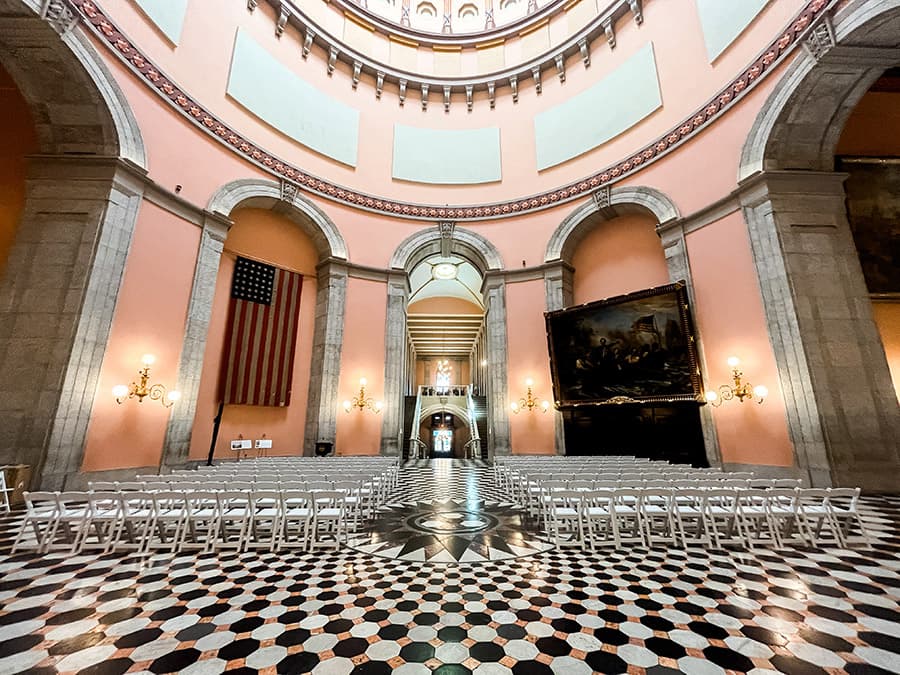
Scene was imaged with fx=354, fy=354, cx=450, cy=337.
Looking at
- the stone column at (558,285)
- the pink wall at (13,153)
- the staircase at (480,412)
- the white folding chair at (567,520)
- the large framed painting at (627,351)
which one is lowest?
the white folding chair at (567,520)

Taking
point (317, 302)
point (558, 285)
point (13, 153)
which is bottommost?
point (317, 302)

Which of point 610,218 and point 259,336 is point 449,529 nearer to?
point 259,336

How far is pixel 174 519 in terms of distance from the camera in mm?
4137

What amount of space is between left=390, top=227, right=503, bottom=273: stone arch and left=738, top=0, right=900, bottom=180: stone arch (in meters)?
7.33

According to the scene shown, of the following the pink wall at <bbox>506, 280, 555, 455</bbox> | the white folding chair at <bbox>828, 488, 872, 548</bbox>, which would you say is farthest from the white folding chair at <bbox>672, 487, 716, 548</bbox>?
the pink wall at <bbox>506, 280, 555, 455</bbox>

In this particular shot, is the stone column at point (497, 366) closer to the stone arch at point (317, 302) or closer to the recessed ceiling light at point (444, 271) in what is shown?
the recessed ceiling light at point (444, 271)

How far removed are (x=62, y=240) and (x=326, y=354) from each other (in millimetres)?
6262

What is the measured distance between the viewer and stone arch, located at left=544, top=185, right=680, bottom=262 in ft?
33.6

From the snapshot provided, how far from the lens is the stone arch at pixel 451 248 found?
1311 cm

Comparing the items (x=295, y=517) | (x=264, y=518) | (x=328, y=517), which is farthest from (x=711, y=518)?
(x=264, y=518)

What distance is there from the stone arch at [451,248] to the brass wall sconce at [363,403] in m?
4.43

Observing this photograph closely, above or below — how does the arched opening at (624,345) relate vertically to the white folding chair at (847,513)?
above

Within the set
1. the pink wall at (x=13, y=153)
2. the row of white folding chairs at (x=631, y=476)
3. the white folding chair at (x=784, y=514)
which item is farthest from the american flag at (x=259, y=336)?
the white folding chair at (x=784, y=514)

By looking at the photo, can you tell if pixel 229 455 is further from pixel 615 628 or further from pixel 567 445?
pixel 615 628
